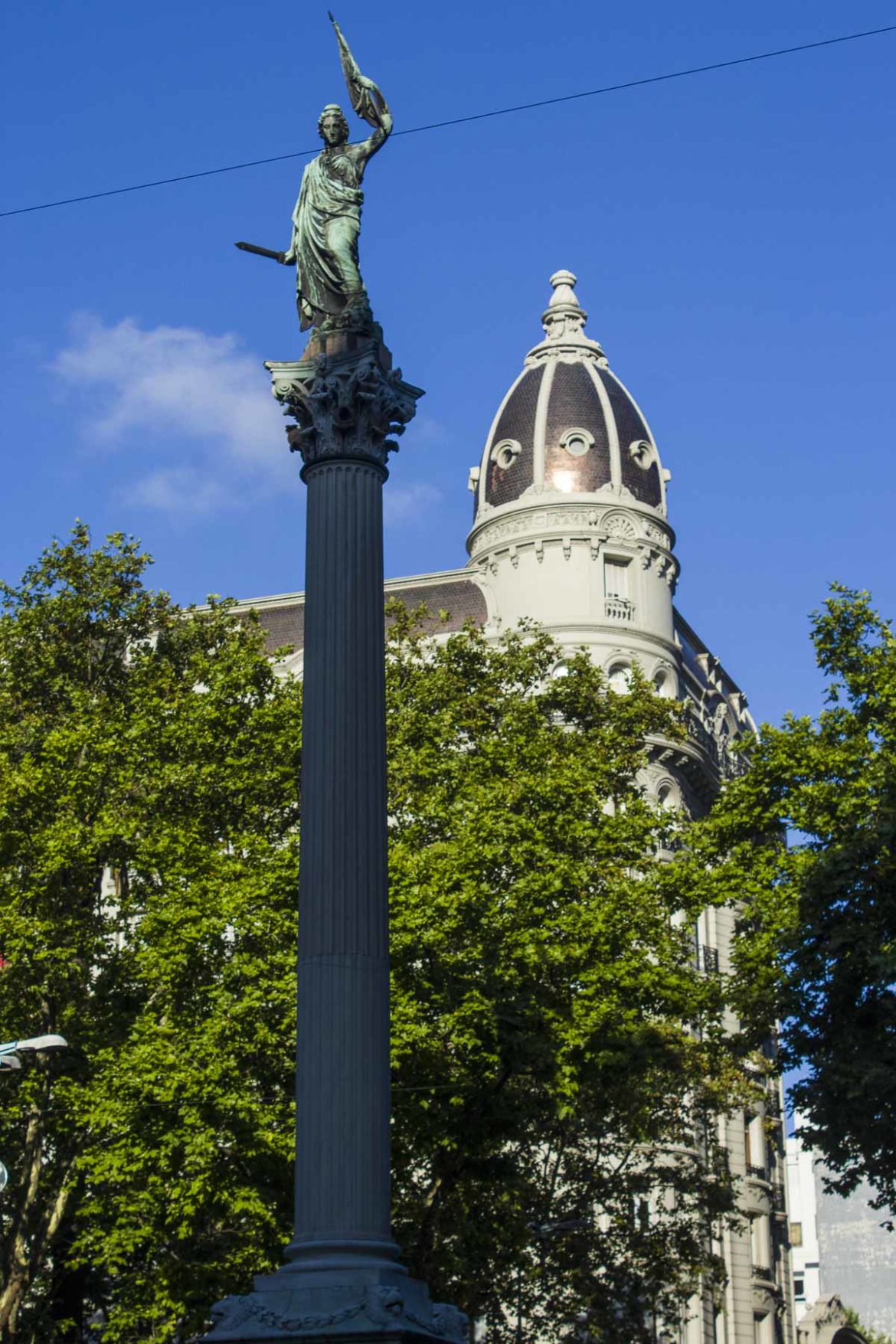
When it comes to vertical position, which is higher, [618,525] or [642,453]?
[642,453]

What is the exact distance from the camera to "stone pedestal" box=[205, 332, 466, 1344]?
15.9 meters

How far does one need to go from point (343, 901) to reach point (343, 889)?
116mm

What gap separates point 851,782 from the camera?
112ft

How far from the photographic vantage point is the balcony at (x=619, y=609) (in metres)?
58.2

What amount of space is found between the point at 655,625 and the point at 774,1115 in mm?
19383

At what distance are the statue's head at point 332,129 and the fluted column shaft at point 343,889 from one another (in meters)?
4.11

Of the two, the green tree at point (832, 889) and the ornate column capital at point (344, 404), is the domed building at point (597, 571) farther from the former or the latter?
the ornate column capital at point (344, 404)

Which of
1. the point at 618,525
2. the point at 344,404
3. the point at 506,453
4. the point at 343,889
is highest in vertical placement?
the point at 506,453

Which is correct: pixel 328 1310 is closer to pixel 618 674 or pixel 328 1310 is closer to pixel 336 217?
pixel 336 217

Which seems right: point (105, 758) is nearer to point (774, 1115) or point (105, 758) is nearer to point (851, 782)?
point (851, 782)

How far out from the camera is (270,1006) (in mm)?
31516

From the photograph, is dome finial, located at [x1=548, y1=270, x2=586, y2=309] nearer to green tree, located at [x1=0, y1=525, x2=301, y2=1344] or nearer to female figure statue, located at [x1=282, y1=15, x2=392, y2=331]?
green tree, located at [x1=0, y1=525, x2=301, y2=1344]

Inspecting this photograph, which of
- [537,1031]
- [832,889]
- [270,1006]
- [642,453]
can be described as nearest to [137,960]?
[270,1006]

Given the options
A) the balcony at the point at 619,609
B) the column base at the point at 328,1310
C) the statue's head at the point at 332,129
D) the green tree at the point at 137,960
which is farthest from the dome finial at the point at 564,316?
the column base at the point at 328,1310
